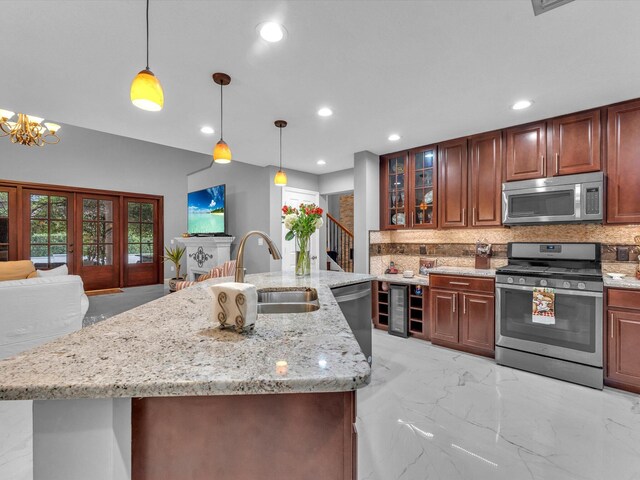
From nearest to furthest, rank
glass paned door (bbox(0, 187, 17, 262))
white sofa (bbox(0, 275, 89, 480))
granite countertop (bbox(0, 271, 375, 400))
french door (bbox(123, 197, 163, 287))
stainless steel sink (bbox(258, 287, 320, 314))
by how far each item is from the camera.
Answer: granite countertop (bbox(0, 271, 375, 400)) → stainless steel sink (bbox(258, 287, 320, 314)) → white sofa (bbox(0, 275, 89, 480)) → glass paned door (bbox(0, 187, 17, 262)) → french door (bbox(123, 197, 163, 287))

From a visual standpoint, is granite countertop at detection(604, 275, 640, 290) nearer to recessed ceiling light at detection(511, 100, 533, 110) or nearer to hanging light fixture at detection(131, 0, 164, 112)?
recessed ceiling light at detection(511, 100, 533, 110)

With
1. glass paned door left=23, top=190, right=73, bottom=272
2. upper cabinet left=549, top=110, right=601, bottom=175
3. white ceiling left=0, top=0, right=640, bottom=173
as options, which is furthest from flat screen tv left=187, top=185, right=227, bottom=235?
upper cabinet left=549, top=110, right=601, bottom=175

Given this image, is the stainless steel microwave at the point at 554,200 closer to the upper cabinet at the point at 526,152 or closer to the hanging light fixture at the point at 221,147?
the upper cabinet at the point at 526,152

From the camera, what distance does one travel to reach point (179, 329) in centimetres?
104

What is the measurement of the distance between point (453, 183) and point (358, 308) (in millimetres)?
2034

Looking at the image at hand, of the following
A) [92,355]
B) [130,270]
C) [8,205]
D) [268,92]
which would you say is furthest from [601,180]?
[8,205]

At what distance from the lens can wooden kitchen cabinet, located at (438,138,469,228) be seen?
3.38 metres

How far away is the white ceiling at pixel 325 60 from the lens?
153 cm

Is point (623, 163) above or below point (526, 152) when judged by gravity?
below

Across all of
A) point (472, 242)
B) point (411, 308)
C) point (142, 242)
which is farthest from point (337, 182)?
point (142, 242)

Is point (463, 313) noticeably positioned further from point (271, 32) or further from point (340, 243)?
point (340, 243)

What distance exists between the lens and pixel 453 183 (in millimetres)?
3461

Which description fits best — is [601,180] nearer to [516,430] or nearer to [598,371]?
[598,371]

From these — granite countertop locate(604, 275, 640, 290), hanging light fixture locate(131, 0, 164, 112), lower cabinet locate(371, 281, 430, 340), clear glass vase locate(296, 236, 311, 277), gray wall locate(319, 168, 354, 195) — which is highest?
gray wall locate(319, 168, 354, 195)
